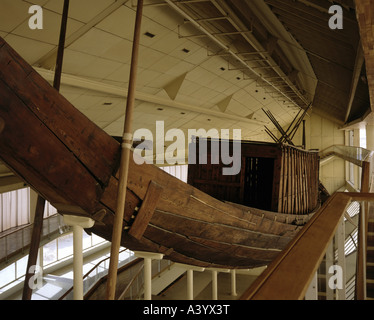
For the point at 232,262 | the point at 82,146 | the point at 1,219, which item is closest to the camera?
the point at 82,146

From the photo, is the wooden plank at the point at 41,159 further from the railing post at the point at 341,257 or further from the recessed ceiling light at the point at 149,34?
the recessed ceiling light at the point at 149,34

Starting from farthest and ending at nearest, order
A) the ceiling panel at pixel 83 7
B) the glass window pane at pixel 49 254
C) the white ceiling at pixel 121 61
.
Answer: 1. the glass window pane at pixel 49 254
2. the white ceiling at pixel 121 61
3. the ceiling panel at pixel 83 7

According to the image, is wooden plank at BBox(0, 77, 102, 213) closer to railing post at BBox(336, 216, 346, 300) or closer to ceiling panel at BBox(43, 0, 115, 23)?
railing post at BBox(336, 216, 346, 300)

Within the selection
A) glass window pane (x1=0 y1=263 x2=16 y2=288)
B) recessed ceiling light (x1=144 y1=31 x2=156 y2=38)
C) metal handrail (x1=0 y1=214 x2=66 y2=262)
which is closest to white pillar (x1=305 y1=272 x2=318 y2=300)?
recessed ceiling light (x1=144 y1=31 x2=156 y2=38)

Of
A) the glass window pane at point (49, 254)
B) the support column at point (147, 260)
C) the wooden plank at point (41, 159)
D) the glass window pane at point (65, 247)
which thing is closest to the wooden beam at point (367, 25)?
the wooden plank at point (41, 159)

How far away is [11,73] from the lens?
2.10m

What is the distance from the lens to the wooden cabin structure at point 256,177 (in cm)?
576

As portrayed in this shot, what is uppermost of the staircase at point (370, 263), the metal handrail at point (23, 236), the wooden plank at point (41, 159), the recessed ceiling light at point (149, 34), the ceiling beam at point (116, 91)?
the recessed ceiling light at point (149, 34)

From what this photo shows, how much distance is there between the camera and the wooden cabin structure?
5.76 meters

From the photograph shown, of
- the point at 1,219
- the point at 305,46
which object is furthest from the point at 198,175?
the point at 1,219

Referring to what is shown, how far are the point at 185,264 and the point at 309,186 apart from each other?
15.7 feet

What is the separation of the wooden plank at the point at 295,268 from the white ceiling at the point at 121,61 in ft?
16.8

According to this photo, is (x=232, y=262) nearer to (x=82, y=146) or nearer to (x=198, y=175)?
(x=198, y=175)

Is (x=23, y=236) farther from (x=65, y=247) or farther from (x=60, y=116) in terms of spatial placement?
(x=60, y=116)
